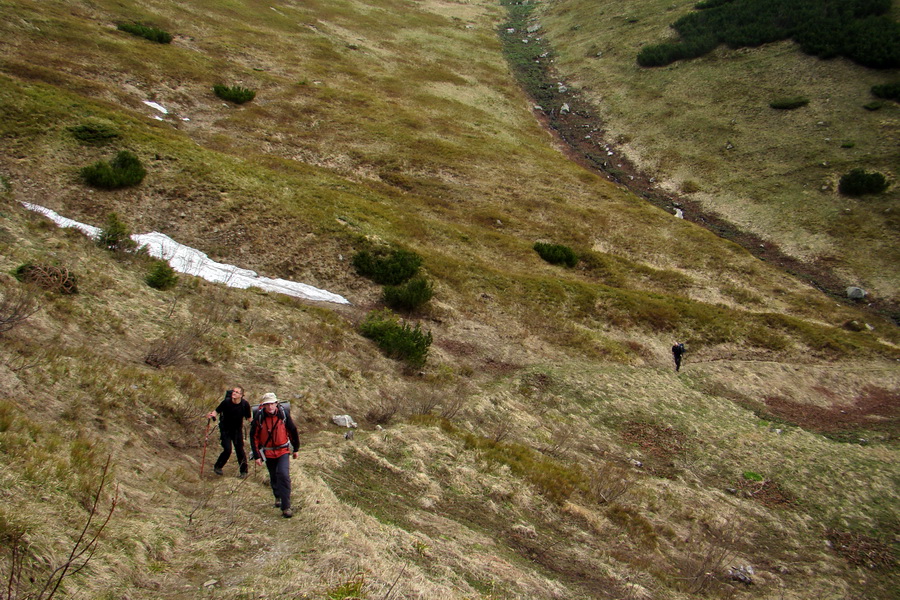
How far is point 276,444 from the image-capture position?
25.2 ft

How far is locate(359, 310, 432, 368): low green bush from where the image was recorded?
1634cm

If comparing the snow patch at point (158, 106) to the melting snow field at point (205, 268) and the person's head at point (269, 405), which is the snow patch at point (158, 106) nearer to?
the melting snow field at point (205, 268)

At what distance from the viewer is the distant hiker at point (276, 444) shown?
24.6 ft

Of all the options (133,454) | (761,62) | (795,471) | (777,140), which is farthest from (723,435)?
(761,62)

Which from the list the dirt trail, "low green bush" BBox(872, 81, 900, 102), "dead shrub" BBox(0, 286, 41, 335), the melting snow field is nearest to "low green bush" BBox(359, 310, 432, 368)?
the melting snow field

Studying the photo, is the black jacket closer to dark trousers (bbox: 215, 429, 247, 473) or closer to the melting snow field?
dark trousers (bbox: 215, 429, 247, 473)

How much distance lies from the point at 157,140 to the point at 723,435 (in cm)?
2771

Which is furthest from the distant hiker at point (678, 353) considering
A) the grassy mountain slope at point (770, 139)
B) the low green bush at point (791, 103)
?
the low green bush at point (791, 103)

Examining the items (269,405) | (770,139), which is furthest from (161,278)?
(770,139)

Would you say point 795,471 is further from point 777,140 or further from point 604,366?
point 777,140

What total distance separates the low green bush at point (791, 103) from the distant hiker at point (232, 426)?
208 ft

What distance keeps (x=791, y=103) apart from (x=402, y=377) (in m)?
58.0

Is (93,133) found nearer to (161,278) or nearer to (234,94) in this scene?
(161,278)

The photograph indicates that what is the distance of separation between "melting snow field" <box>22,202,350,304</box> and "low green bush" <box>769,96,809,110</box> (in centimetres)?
5603
